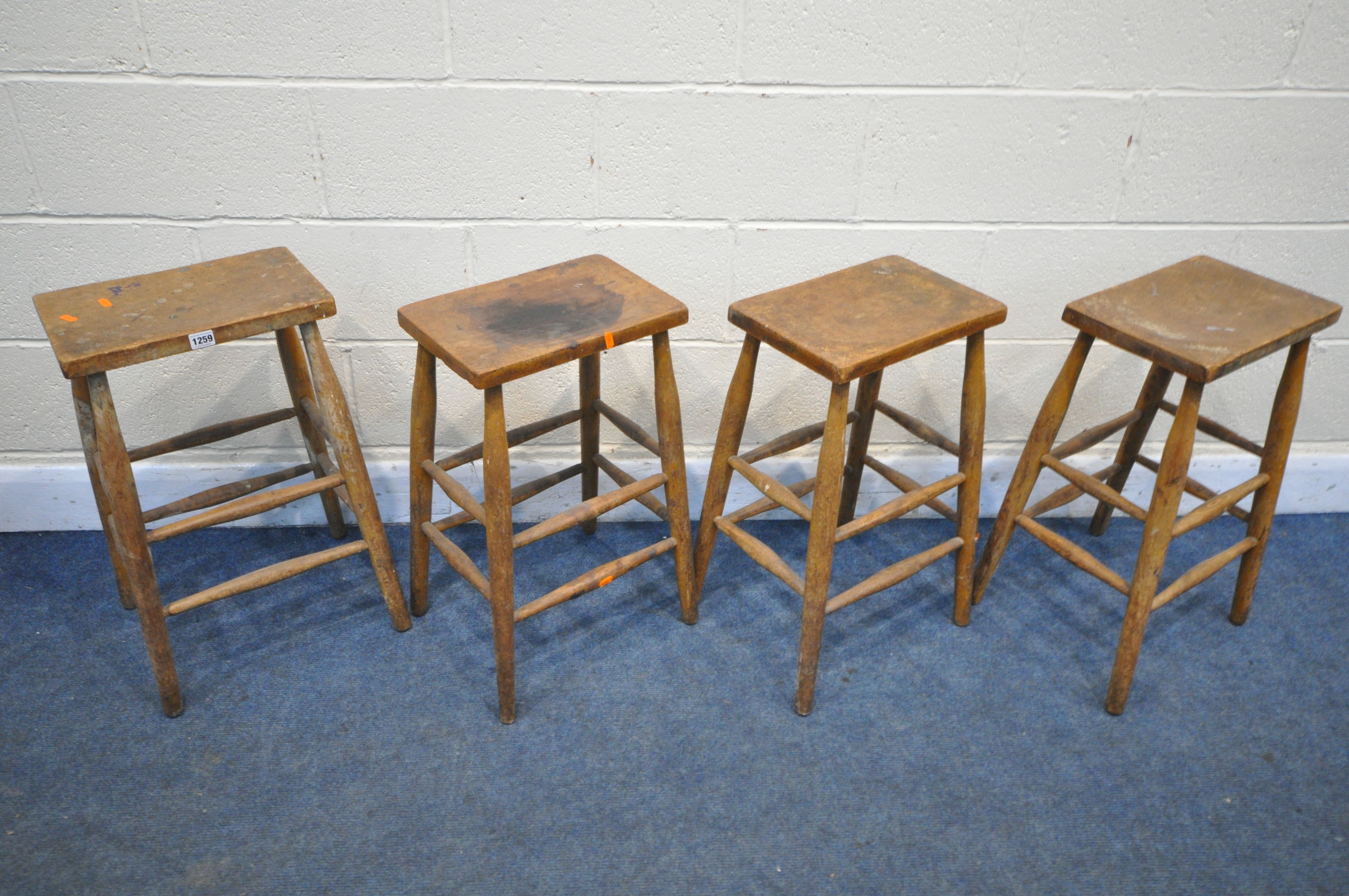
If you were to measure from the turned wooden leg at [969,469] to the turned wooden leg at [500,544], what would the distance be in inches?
34.6

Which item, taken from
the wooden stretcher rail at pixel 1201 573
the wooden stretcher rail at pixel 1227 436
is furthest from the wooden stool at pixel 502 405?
the wooden stretcher rail at pixel 1227 436

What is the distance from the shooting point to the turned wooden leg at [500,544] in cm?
164

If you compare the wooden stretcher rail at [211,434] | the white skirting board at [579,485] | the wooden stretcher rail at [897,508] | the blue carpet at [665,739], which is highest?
the wooden stretcher rail at [211,434]

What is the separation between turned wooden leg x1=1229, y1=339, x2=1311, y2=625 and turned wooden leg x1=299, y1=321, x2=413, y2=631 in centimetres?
180

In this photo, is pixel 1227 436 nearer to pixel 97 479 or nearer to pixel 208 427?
pixel 208 427

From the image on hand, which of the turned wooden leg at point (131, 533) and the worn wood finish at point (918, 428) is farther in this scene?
the worn wood finish at point (918, 428)

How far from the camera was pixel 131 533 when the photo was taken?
5.67 feet

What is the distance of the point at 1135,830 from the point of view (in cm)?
171

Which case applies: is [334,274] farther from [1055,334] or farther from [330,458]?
[1055,334]

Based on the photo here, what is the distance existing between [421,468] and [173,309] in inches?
20.3

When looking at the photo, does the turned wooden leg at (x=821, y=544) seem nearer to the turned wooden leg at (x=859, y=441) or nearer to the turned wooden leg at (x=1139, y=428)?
the turned wooden leg at (x=859, y=441)

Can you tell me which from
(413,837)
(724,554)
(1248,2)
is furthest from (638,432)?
(1248,2)

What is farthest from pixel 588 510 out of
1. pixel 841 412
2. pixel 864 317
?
pixel 864 317

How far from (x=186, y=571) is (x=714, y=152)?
5.06 ft
